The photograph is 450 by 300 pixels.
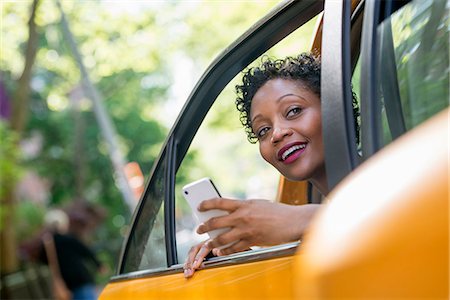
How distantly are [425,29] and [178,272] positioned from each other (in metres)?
1.11

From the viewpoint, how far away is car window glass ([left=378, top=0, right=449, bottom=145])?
2168mm

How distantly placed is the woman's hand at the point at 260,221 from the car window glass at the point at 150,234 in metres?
0.83

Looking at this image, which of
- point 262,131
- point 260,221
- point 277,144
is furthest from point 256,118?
point 260,221

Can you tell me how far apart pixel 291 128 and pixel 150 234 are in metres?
1.03

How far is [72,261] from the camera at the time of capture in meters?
8.70

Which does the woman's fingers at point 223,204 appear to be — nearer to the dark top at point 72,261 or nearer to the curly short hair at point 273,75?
the curly short hair at point 273,75

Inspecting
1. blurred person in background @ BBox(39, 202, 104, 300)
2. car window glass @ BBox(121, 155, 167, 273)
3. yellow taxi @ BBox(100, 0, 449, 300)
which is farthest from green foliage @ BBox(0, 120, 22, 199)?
car window glass @ BBox(121, 155, 167, 273)

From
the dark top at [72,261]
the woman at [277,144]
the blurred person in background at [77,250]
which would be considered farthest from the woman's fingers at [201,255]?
the dark top at [72,261]

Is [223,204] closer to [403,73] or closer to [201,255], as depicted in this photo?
[201,255]

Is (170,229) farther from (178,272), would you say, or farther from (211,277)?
(211,277)

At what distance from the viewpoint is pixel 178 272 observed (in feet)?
9.69

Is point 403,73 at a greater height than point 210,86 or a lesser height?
lesser

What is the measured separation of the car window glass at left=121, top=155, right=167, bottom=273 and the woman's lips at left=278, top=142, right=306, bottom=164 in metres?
0.75

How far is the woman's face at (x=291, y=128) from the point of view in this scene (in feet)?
8.59
